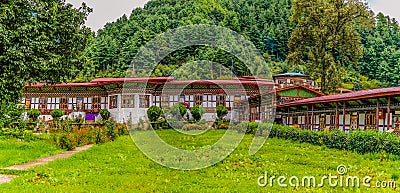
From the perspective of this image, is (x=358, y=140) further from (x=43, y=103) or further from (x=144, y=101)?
(x=43, y=103)

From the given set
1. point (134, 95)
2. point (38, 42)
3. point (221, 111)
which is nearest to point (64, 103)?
point (134, 95)

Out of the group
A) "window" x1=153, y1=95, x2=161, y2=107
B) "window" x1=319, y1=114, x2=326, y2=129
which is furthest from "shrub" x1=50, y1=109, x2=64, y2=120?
"window" x1=319, y1=114, x2=326, y2=129

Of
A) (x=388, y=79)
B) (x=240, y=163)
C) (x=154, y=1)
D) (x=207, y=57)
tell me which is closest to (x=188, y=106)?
(x=207, y=57)

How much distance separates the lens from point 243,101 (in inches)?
1586

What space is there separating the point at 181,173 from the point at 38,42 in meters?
9.32

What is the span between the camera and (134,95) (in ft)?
132

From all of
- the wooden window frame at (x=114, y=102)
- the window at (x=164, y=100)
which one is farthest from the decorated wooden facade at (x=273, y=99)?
the wooden window frame at (x=114, y=102)

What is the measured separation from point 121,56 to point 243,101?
1048 inches

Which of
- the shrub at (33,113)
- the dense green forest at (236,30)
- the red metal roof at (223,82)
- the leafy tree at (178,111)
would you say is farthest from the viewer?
the dense green forest at (236,30)

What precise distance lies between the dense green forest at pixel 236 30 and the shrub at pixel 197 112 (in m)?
6.63

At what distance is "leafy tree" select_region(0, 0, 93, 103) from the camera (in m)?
15.3

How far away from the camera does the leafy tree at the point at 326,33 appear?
33.3 metres

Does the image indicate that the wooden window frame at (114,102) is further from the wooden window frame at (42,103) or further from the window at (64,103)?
the wooden window frame at (42,103)

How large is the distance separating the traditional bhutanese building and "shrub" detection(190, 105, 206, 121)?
1.68 meters
